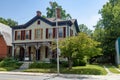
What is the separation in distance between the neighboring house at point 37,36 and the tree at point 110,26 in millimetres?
9287

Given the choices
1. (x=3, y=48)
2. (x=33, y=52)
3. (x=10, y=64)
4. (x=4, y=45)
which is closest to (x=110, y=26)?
(x=33, y=52)

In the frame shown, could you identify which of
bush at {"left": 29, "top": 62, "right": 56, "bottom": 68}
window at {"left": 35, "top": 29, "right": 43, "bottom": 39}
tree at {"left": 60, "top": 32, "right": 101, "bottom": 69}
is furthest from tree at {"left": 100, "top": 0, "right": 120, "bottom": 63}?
tree at {"left": 60, "top": 32, "right": 101, "bottom": 69}

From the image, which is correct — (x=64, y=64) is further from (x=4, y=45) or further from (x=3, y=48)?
(x=4, y=45)

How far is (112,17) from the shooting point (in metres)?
45.7

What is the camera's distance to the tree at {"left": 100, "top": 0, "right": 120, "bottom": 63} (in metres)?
44.3

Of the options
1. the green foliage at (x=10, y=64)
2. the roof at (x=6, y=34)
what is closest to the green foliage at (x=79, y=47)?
→ the green foliage at (x=10, y=64)

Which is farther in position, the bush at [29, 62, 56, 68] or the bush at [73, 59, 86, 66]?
the bush at [73, 59, 86, 66]

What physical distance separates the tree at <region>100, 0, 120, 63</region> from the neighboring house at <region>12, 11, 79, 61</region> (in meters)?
9.29

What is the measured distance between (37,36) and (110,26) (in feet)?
55.6

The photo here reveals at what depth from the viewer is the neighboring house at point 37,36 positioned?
118 ft

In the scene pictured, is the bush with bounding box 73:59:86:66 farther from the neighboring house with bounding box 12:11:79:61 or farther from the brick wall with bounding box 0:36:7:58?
the brick wall with bounding box 0:36:7:58

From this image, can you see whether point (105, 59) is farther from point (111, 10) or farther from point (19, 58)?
point (19, 58)

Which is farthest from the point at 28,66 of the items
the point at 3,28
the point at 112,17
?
the point at 112,17

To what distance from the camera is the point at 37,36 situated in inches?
1471
